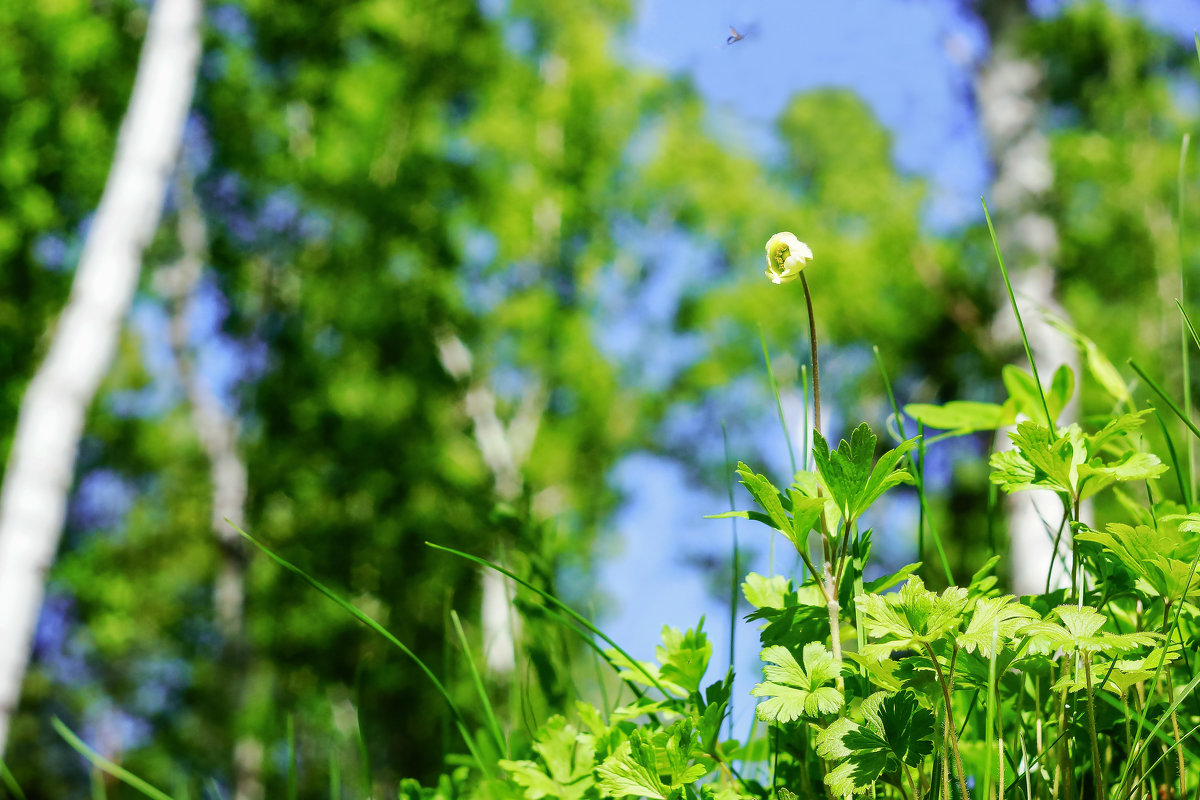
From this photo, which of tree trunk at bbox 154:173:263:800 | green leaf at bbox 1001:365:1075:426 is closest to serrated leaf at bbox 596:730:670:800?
green leaf at bbox 1001:365:1075:426

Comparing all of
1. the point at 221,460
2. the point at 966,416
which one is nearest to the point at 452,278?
the point at 221,460

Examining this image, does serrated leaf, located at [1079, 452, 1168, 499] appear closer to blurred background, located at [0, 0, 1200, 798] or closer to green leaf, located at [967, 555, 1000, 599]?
green leaf, located at [967, 555, 1000, 599]

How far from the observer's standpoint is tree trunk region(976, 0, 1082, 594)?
3840mm

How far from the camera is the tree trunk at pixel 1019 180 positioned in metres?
3.84

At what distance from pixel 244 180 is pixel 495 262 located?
2711mm

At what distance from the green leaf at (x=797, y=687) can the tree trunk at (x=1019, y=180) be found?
3740 mm

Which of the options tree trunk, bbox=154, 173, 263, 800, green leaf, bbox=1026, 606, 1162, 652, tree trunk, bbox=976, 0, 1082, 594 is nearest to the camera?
green leaf, bbox=1026, 606, 1162, 652

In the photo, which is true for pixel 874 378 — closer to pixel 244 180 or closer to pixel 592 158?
pixel 592 158

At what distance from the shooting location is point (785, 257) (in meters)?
0.38

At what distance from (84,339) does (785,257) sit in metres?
4.48

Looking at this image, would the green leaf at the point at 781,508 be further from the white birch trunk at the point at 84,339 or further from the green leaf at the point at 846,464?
the white birch trunk at the point at 84,339

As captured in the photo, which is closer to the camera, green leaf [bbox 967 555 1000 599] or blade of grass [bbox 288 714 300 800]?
green leaf [bbox 967 555 1000 599]

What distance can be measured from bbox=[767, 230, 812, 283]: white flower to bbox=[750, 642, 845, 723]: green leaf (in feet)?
0.54

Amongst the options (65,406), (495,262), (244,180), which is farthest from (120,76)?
(65,406)
